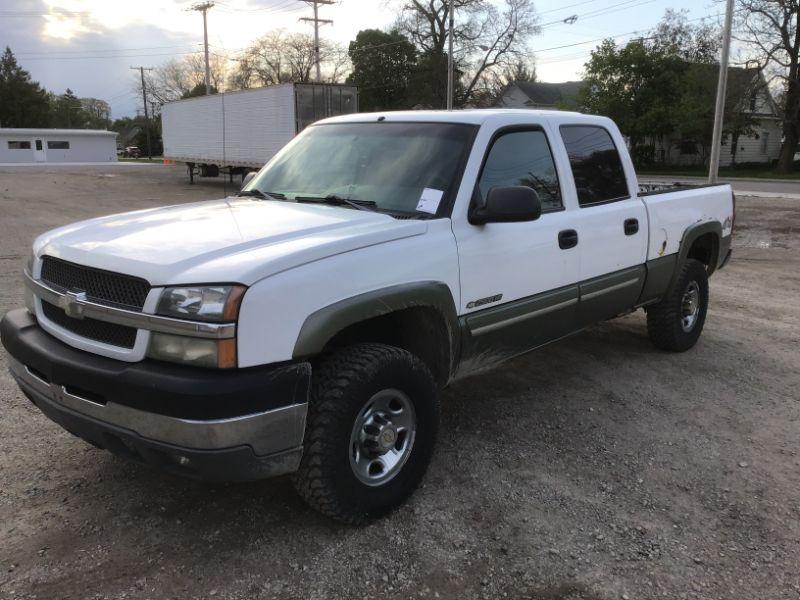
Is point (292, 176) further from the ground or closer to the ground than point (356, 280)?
further from the ground

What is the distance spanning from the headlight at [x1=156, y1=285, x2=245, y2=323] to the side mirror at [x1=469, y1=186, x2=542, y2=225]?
1421 millimetres

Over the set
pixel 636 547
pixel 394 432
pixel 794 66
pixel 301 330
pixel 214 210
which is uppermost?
pixel 794 66

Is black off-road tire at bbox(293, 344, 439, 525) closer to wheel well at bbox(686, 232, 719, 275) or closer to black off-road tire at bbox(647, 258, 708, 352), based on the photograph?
black off-road tire at bbox(647, 258, 708, 352)

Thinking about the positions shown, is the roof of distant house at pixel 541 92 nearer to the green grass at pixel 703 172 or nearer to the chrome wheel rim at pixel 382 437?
the green grass at pixel 703 172

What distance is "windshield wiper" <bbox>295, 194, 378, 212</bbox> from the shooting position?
3.61 meters

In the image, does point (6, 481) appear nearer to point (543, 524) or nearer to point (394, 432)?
point (394, 432)

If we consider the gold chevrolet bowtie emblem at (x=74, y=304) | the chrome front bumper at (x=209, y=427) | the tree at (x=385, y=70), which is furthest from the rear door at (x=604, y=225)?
the tree at (x=385, y=70)

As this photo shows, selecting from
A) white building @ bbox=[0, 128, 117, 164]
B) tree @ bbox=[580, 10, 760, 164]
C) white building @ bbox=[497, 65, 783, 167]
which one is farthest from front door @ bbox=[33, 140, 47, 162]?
tree @ bbox=[580, 10, 760, 164]

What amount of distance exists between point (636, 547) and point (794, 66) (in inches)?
1651

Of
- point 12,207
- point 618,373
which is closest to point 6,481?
point 618,373

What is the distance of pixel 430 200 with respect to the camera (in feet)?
11.5

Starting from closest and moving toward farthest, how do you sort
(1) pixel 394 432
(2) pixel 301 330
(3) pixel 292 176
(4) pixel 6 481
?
(2) pixel 301 330
(1) pixel 394 432
(4) pixel 6 481
(3) pixel 292 176

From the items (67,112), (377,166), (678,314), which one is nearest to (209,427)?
(377,166)

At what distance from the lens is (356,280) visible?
2.90 meters
